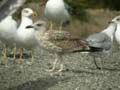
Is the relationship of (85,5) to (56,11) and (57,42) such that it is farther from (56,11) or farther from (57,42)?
(57,42)

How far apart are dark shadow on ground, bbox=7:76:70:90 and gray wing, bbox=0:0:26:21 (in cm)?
131

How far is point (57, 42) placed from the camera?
326 inches

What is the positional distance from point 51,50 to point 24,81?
0.75 metres

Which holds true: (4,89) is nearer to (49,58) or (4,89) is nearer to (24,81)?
(24,81)

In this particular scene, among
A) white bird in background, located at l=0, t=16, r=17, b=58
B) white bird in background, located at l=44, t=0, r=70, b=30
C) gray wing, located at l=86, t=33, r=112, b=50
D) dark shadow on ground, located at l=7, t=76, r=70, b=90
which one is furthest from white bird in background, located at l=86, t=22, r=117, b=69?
white bird in background, located at l=44, t=0, r=70, b=30

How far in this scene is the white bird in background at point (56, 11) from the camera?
35.3 ft

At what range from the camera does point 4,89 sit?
7.48 meters

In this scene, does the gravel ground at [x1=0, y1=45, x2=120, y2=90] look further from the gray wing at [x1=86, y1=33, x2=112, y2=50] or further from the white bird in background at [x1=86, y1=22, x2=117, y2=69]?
the gray wing at [x1=86, y1=33, x2=112, y2=50]

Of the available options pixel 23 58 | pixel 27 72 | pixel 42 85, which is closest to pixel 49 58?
pixel 23 58

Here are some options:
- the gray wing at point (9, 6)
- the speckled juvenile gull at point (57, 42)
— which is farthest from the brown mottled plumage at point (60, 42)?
the gray wing at point (9, 6)

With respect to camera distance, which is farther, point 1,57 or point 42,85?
point 1,57

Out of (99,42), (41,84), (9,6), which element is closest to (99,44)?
(99,42)

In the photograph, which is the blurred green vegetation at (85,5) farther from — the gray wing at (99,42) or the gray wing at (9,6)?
Result: the gray wing at (9,6)

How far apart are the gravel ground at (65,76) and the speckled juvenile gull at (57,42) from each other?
0.35 m
